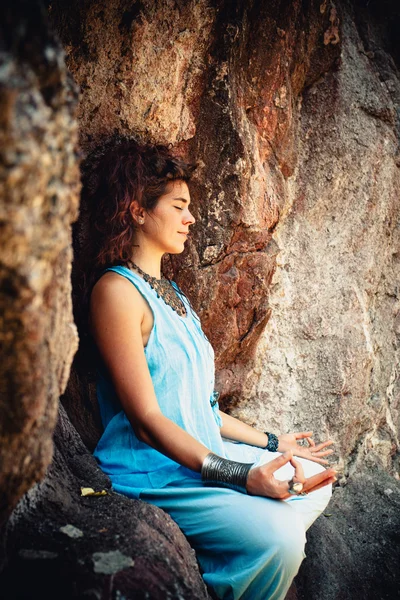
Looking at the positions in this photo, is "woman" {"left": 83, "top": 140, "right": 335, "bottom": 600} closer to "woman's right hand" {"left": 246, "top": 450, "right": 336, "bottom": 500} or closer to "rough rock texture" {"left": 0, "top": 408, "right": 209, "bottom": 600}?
"woman's right hand" {"left": 246, "top": 450, "right": 336, "bottom": 500}

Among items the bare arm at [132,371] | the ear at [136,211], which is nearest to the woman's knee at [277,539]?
the bare arm at [132,371]

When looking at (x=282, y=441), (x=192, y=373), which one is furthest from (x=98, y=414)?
(x=282, y=441)

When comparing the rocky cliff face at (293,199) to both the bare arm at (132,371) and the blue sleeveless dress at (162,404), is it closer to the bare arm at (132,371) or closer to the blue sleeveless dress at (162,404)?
the blue sleeveless dress at (162,404)

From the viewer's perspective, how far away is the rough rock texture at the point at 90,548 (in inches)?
56.6

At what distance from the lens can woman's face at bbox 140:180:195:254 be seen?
2377 millimetres

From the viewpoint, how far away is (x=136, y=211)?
7.79ft

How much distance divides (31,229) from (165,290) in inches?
56.2

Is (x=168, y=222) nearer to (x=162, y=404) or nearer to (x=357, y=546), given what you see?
(x=162, y=404)

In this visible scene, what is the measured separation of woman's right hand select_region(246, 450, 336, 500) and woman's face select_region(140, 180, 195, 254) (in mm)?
1017

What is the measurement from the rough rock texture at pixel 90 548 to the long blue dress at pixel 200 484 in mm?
103

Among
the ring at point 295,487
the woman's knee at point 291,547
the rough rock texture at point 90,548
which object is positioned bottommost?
the rough rock texture at point 90,548

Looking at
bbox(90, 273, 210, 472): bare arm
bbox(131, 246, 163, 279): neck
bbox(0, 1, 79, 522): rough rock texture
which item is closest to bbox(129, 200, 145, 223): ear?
bbox(131, 246, 163, 279): neck

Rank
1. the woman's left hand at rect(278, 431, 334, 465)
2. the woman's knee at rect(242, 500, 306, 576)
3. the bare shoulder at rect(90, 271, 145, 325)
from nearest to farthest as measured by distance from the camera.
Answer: the woman's knee at rect(242, 500, 306, 576), the bare shoulder at rect(90, 271, 145, 325), the woman's left hand at rect(278, 431, 334, 465)

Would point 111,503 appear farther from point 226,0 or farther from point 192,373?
point 226,0
